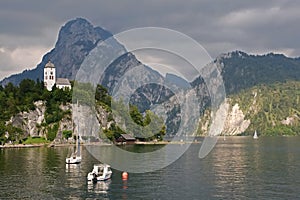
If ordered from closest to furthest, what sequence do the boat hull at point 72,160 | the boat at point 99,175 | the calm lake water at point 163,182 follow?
the calm lake water at point 163,182, the boat at point 99,175, the boat hull at point 72,160

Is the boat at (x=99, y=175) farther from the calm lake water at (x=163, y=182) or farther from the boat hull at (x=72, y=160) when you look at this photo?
the boat hull at (x=72, y=160)

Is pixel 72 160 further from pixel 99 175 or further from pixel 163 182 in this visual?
pixel 163 182

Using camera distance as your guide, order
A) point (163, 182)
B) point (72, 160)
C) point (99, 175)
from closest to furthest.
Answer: point (163, 182)
point (99, 175)
point (72, 160)

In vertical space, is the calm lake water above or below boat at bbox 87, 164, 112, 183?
below

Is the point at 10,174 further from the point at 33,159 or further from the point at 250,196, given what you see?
the point at 250,196

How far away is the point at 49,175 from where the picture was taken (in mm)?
95938

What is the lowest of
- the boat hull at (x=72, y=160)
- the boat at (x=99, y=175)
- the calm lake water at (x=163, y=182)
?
the calm lake water at (x=163, y=182)

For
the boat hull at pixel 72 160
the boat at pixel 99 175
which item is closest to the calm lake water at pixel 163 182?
the boat at pixel 99 175

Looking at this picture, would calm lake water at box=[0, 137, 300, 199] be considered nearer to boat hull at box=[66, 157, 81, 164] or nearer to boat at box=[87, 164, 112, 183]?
boat at box=[87, 164, 112, 183]

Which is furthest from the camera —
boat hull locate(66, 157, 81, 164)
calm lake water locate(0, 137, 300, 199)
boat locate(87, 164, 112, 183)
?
boat hull locate(66, 157, 81, 164)

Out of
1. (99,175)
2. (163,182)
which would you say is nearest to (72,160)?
(99,175)

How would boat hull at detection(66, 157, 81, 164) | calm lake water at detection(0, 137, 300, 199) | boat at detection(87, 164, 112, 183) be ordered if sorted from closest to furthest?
calm lake water at detection(0, 137, 300, 199)
boat at detection(87, 164, 112, 183)
boat hull at detection(66, 157, 81, 164)

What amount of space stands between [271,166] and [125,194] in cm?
5523

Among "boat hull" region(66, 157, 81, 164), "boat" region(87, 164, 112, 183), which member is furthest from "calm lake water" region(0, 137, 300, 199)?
"boat hull" region(66, 157, 81, 164)
